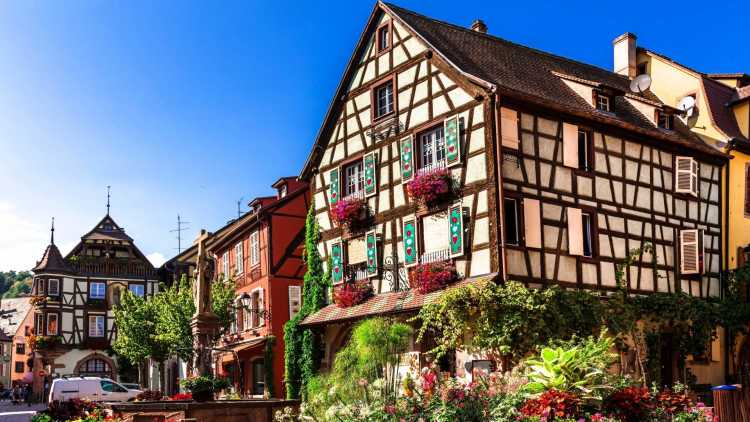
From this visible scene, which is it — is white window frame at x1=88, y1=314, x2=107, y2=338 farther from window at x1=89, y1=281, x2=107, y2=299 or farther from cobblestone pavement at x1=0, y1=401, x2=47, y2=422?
cobblestone pavement at x1=0, y1=401, x2=47, y2=422

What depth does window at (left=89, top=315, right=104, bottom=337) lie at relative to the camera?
57750mm

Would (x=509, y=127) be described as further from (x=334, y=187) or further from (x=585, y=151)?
(x=334, y=187)

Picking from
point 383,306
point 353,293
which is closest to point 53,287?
point 353,293

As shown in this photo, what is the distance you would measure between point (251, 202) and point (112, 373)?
2780 cm

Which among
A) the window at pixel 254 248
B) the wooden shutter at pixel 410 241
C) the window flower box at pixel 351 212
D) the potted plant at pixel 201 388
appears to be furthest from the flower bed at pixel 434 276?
the window at pixel 254 248

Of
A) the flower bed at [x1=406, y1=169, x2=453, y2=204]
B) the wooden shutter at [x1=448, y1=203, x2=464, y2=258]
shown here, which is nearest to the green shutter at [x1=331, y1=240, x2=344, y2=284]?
the flower bed at [x1=406, y1=169, x2=453, y2=204]

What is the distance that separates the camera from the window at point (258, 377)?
33344mm

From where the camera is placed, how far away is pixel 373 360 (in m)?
20.1

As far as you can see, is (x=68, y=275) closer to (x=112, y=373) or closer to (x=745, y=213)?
(x=112, y=373)

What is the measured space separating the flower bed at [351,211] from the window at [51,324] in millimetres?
37072

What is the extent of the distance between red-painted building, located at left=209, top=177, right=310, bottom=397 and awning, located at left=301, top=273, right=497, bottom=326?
539cm

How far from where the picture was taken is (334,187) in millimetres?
27438

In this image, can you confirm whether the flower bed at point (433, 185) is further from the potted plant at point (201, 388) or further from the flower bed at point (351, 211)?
the potted plant at point (201, 388)

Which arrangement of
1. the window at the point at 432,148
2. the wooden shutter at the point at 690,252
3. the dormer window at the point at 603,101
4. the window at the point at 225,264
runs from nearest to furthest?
the window at the point at 432,148, the dormer window at the point at 603,101, the wooden shutter at the point at 690,252, the window at the point at 225,264
